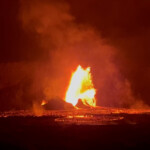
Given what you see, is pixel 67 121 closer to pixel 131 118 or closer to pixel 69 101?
pixel 131 118

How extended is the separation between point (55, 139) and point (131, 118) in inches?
750

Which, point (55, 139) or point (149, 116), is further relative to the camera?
point (149, 116)

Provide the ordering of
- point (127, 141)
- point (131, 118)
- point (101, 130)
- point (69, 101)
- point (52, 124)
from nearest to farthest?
point (127, 141) → point (101, 130) → point (52, 124) → point (131, 118) → point (69, 101)

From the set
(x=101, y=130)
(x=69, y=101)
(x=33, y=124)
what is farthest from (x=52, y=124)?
(x=69, y=101)

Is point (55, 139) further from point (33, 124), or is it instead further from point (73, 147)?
point (33, 124)

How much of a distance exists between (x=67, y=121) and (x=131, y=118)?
31.1ft

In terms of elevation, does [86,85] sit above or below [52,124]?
above

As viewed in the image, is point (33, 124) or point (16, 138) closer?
point (16, 138)

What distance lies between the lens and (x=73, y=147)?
109 feet

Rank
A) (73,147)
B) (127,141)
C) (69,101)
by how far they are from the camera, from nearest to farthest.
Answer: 1. (73,147)
2. (127,141)
3. (69,101)

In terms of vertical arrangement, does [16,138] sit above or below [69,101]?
below

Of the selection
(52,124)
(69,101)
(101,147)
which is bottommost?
(101,147)

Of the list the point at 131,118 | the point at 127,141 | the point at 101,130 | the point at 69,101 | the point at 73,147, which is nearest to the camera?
the point at 73,147

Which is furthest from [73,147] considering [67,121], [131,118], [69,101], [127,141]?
[69,101]
